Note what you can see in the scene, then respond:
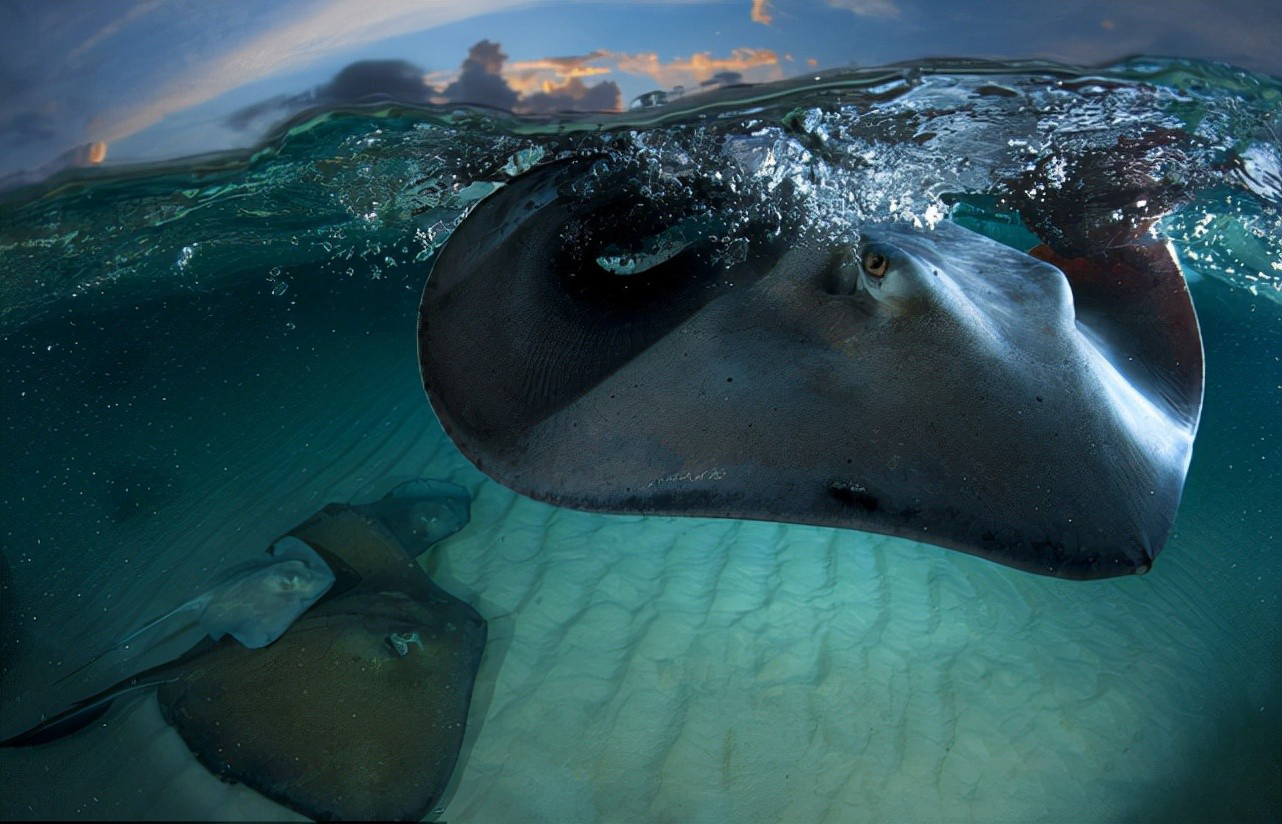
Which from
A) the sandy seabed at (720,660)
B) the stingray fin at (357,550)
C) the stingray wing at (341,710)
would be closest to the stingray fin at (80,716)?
the sandy seabed at (720,660)

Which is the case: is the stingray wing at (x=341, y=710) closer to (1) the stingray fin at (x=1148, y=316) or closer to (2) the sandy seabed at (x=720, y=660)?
(2) the sandy seabed at (x=720, y=660)

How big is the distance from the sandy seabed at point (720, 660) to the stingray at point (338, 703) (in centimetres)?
24

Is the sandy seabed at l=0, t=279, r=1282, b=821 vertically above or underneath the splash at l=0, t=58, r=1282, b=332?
underneath

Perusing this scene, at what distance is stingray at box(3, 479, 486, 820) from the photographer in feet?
12.0

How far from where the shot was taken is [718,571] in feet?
22.8

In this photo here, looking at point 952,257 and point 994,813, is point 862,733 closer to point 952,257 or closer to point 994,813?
point 994,813

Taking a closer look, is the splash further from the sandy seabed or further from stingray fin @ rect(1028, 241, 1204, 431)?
the sandy seabed

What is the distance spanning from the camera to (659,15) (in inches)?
138

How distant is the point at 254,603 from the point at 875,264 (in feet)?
17.3

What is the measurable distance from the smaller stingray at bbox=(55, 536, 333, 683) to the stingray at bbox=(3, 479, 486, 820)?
0.12m

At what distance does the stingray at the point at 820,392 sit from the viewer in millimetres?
1673

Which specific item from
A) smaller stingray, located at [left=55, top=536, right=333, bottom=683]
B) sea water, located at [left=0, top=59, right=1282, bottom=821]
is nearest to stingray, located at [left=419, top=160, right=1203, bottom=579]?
sea water, located at [left=0, top=59, right=1282, bottom=821]

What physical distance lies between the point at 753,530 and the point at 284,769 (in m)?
5.39

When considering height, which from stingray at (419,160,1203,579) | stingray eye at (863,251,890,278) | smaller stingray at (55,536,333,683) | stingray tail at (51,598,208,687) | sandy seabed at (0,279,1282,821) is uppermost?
stingray eye at (863,251,890,278)
